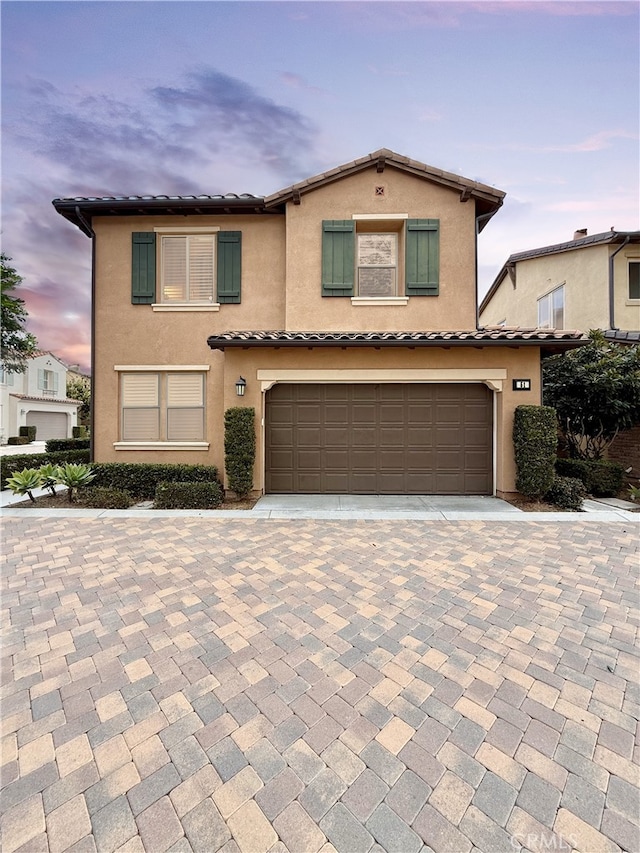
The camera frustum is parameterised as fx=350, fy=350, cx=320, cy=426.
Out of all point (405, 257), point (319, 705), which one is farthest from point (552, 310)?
point (319, 705)

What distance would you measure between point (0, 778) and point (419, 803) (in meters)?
2.31

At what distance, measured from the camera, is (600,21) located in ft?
25.5

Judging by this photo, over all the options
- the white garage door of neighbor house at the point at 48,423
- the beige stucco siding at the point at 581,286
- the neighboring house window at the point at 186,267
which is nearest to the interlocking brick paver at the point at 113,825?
the neighboring house window at the point at 186,267

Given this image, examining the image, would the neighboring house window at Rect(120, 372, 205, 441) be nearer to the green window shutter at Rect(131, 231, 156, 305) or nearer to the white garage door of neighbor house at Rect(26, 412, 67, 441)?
the green window shutter at Rect(131, 231, 156, 305)

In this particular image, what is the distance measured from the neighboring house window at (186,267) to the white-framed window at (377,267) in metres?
3.32

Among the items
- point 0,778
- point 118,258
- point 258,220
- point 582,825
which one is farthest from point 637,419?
point 118,258

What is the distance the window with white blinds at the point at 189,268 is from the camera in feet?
→ 32.1

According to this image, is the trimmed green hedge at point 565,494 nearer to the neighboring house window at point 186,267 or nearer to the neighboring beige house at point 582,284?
the neighboring beige house at point 582,284

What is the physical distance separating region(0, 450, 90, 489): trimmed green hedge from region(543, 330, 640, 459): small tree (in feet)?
45.7

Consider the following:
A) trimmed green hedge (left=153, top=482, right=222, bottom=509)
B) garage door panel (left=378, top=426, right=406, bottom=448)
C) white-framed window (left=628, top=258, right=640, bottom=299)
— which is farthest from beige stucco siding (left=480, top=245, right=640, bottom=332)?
trimmed green hedge (left=153, top=482, right=222, bottom=509)

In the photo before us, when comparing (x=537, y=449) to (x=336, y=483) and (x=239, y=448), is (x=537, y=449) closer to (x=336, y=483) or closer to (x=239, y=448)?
(x=336, y=483)

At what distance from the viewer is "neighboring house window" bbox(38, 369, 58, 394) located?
96.3 feet

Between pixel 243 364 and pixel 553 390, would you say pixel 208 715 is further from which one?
pixel 553 390

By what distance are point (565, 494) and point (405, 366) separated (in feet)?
14.5
